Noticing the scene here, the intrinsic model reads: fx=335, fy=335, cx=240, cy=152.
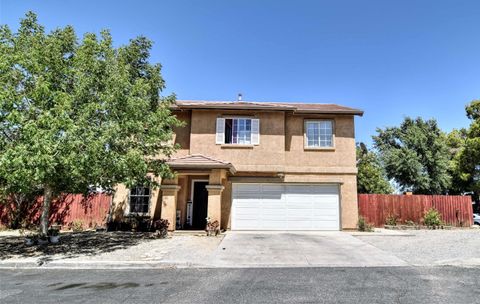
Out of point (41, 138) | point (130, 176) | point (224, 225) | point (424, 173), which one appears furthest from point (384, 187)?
point (41, 138)

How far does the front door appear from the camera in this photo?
57.1 feet

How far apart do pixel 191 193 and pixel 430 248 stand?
10974 millimetres

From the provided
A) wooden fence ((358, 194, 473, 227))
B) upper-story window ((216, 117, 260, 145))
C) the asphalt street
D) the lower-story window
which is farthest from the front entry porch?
wooden fence ((358, 194, 473, 227))

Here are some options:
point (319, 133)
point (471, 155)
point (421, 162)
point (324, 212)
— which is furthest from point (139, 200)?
point (471, 155)

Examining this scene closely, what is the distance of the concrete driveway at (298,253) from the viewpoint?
30.4ft

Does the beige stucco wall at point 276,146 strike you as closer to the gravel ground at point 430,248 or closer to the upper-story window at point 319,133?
the upper-story window at point 319,133

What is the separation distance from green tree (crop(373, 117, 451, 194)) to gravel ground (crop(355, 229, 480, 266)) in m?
14.9

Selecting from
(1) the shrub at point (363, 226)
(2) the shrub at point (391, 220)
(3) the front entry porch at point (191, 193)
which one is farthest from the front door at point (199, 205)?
(2) the shrub at point (391, 220)

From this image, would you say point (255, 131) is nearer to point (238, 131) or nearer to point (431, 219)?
point (238, 131)

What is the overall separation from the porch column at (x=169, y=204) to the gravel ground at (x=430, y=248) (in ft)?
27.5

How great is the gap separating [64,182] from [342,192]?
12.8 metres

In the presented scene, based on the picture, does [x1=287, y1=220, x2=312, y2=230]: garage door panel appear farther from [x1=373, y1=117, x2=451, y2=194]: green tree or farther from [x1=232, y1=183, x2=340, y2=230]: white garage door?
[x1=373, y1=117, x2=451, y2=194]: green tree

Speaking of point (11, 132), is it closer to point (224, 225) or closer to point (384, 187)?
point (224, 225)

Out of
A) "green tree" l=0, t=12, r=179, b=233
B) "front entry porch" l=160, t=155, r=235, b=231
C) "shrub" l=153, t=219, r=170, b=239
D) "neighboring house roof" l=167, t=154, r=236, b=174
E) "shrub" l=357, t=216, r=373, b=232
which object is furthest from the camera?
"shrub" l=357, t=216, r=373, b=232
